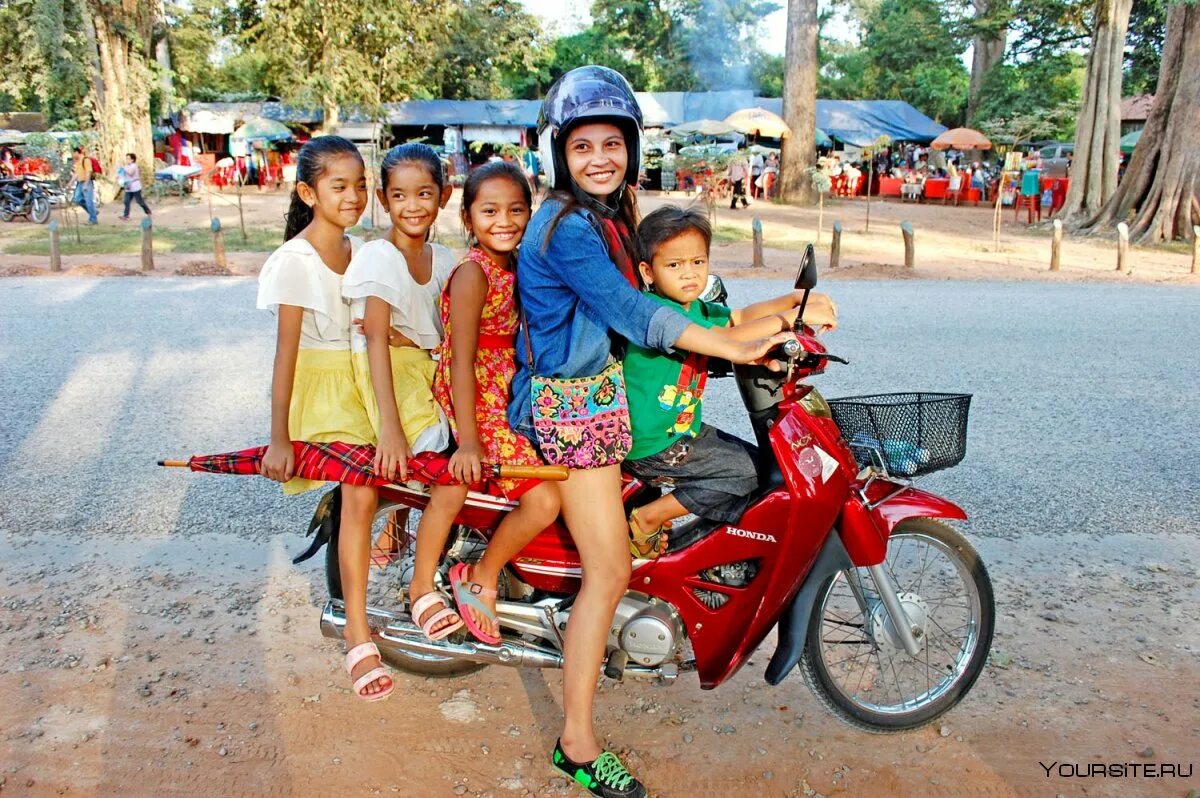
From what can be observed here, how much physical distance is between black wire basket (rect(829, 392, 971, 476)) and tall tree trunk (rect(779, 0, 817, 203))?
26.1 meters

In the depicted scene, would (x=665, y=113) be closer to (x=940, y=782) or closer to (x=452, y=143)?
(x=452, y=143)

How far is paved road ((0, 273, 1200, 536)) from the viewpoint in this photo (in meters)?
4.63

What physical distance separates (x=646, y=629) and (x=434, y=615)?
2.07 feet

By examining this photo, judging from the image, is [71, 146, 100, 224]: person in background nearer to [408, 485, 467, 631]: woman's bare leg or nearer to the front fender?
[408, 485, 467, 631]: woman's bare leg

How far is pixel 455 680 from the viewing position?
317 centimetres

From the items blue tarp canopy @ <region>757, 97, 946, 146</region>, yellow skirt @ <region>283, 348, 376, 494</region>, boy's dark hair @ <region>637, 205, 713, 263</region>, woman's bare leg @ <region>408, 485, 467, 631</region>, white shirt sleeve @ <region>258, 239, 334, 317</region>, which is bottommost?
woman's bare leg @ <region>408, 485, 467, 631</region>

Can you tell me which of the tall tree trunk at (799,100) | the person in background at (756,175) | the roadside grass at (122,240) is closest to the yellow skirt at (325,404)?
the roadside grass at (122,240)

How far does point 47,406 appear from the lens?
20.7ft

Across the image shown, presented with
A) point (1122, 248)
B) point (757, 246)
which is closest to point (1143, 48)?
point (1122, 248)

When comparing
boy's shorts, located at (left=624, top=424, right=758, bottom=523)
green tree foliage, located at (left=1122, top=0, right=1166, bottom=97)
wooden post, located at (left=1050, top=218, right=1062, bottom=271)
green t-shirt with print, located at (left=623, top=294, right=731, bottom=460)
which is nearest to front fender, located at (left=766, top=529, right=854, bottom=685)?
boy's shorts, located at (left=624, top=424, right=758, bottom=523)

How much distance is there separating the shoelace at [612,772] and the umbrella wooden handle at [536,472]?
81 cm

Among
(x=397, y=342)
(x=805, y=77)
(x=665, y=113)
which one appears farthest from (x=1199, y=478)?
(x=665, y=113)

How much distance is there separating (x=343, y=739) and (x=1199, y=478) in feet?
15.1

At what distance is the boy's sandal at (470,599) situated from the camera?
2.73 meters
